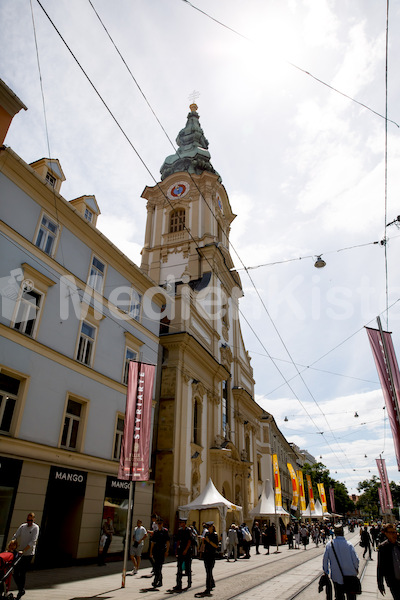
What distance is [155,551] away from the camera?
10289mm

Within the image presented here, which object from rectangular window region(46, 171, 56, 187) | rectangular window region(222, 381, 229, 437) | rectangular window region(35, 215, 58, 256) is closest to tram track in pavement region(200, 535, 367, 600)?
rectangular window region(35, 215, 58, 256)

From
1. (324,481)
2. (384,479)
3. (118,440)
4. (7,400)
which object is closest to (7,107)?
(7,400)

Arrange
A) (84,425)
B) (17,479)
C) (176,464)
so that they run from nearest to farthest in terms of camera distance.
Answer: (17,479) < (84,425) < (176,464)

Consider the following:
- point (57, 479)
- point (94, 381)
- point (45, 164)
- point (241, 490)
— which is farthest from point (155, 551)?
point (241, 490)

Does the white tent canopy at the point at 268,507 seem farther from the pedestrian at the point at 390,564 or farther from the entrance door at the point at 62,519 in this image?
the pedestrian at the point at 390,564

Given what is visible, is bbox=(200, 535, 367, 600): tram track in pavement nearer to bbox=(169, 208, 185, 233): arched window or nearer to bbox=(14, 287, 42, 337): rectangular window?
bbox=(14, 287, 42, 337): rectangular window

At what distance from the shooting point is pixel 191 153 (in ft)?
144

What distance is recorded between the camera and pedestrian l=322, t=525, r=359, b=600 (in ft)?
19.9

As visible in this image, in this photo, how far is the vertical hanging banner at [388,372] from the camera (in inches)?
553

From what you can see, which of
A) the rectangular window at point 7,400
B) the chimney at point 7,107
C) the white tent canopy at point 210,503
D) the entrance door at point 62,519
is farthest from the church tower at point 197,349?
the rectangular window at point 7,400

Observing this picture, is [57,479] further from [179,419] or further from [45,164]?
[45,164]

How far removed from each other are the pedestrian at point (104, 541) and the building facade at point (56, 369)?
→ 0.99 ft

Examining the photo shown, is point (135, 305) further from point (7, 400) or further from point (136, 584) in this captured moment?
point (136, 584)

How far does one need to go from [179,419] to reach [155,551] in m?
12.2
